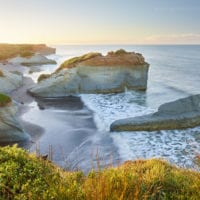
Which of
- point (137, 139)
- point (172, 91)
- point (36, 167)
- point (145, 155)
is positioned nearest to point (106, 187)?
point (36, 167)

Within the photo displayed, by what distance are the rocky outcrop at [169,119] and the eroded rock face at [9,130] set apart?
6954mm

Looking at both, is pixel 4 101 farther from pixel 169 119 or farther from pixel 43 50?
pixel 43 50

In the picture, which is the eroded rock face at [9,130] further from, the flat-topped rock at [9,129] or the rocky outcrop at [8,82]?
the rocky outcrop at [8,82]

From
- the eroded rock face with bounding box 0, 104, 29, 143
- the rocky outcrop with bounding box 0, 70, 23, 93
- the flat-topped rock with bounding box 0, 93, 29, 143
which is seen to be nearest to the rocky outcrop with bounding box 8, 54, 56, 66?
the rocky outcrop with bounding box 0, 70, 23, 93

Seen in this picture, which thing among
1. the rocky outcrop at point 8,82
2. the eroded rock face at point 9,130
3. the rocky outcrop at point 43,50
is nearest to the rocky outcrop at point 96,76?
the rocky outcrop at point 8,82

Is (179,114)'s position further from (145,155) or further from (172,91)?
(172,91)

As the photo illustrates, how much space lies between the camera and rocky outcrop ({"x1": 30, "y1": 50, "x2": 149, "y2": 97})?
3816 centimetres

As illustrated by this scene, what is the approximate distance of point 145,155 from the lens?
1797 cm

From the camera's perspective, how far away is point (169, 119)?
2359cm

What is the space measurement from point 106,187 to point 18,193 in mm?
2100

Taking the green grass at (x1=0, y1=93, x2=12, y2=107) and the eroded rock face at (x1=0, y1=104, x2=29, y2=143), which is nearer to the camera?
the eroded rock face at (x1=0, y1=104, x2=29, y2=143)

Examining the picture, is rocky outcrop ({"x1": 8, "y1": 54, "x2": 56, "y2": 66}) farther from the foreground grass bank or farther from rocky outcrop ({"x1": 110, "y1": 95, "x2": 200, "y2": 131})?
the foreground grass bank

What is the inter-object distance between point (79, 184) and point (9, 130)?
13802 mm

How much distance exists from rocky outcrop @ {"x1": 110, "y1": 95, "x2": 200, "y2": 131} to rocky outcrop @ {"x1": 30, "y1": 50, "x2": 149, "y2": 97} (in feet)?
52.9
